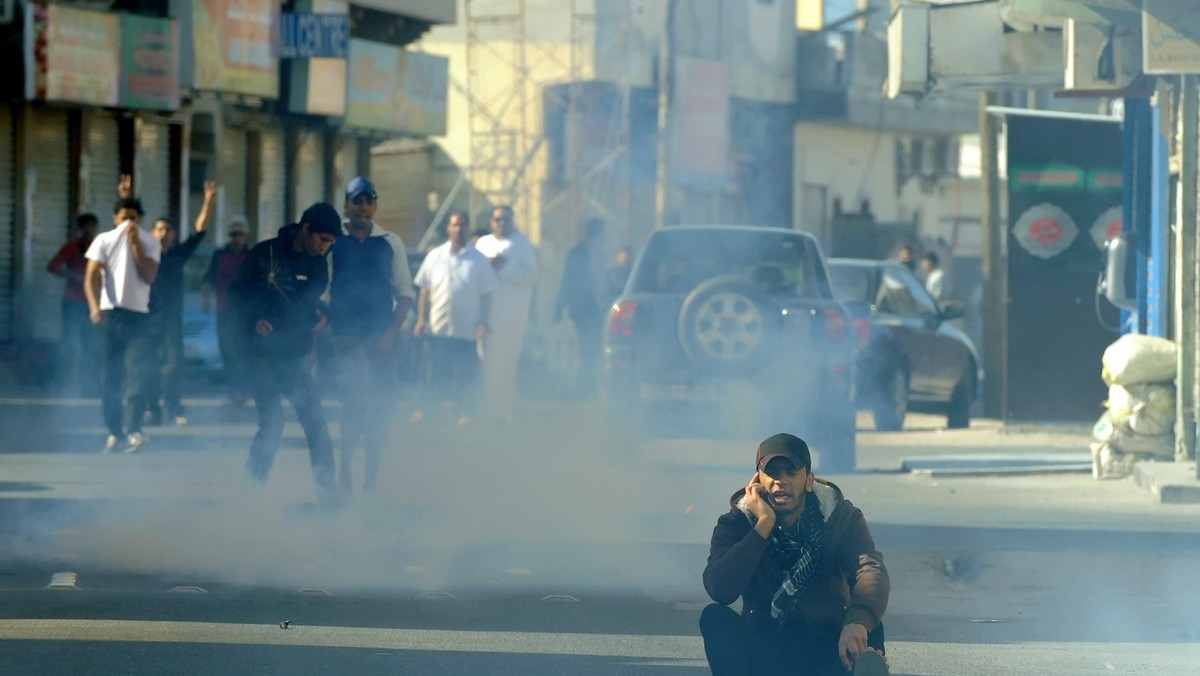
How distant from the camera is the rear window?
43.1 ft

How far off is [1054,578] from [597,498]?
312 centimetres

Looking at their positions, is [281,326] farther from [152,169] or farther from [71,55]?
[152,169]

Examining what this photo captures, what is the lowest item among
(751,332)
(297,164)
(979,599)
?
(979,599)

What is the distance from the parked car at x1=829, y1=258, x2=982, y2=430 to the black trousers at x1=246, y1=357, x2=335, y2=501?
322 inches

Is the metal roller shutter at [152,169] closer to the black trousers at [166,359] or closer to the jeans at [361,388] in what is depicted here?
the black trousers at [166,359]

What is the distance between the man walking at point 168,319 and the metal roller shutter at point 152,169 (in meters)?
11.8

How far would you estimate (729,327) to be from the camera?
12.1m

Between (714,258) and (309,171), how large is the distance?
2055 cm

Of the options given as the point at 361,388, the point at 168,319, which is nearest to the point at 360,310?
the point at 361,388

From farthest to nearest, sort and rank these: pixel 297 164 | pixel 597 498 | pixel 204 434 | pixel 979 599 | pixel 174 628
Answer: pixel 297 164, pixel 204 434, pixel 597 498, pixel 979 599, pixel 174 628

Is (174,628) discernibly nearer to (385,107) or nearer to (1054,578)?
(1054,578)

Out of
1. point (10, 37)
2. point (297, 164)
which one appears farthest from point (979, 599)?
point (297, 164)

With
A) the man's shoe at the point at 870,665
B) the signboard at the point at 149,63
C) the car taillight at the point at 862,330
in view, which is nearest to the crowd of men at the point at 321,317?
the car taillight at the point at 862,330

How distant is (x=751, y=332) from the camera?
1212 centimetres
